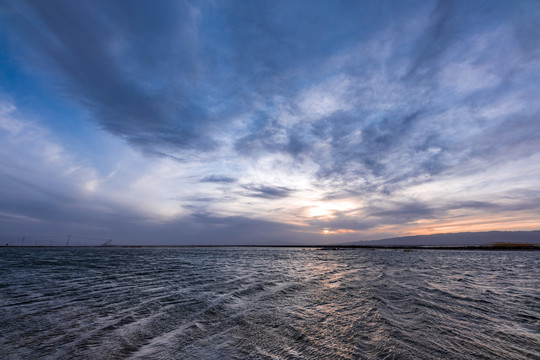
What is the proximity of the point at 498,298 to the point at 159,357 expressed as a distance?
59.8ft

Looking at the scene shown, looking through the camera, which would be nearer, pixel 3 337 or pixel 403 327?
pixel 3 337

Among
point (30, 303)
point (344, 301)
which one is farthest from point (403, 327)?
point (30, 303)

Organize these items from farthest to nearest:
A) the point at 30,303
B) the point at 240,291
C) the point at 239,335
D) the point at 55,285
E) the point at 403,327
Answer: the point at 55,285 → the point at 240,291 → the point at 30,303 → the point at 403,327 → the point at 239,335

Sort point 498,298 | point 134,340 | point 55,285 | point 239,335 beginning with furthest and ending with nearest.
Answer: point 55,285 → point 498,298 → point 239,335 → point 134,340

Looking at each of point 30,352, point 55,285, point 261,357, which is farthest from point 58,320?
point 55,285

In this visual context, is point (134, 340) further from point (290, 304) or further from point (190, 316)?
point (290, 304)

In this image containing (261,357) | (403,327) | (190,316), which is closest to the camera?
(261,357)

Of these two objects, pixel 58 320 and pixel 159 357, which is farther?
pixel 58 320

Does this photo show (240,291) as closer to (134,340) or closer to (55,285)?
(134,340)

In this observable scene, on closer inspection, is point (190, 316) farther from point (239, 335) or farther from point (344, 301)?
point (344, 301)

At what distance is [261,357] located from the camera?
645cm

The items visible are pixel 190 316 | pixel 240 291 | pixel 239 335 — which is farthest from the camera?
pixel 240 291

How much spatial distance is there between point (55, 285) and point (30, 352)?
595 inches

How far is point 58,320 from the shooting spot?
381 inches
